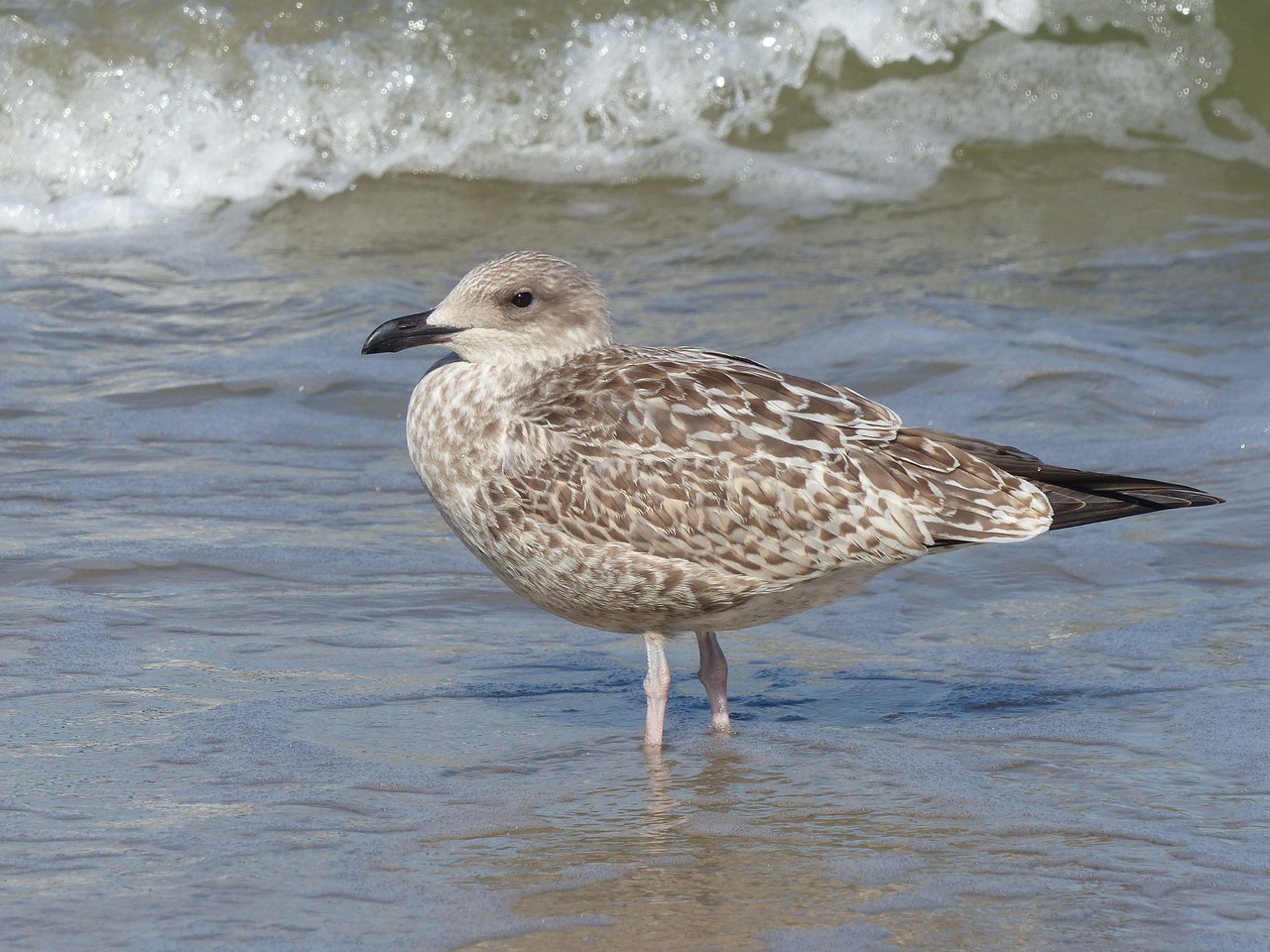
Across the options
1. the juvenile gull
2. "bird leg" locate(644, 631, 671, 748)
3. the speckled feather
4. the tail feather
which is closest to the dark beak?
the juvenile gull

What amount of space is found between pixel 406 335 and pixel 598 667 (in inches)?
57.8

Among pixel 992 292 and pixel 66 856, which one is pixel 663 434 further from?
pixel 992 292

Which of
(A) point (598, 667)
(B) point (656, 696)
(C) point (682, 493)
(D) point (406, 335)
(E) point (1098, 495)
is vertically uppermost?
(D) point (406, 335)

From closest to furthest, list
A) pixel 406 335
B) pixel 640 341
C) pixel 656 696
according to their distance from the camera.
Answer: pixel 656 696, pixel 406 335, pixel 640 341

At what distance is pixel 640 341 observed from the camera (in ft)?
34.7

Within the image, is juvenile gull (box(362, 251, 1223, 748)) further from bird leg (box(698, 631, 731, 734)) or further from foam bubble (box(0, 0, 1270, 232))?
foam bubble (box(0, 0, 1270, 232))

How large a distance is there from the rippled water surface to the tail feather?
66cm

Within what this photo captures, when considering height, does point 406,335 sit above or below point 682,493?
above

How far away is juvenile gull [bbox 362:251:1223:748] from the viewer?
5.68 m

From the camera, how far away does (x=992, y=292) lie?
11.7 m

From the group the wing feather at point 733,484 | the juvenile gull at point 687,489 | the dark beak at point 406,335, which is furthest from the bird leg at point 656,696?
the dark beak at point 406,335

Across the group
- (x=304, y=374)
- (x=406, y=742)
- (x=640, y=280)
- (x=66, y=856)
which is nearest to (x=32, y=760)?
(x=66, y=856)

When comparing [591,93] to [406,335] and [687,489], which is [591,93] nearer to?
[406,335]

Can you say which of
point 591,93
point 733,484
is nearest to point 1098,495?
point 733,484
